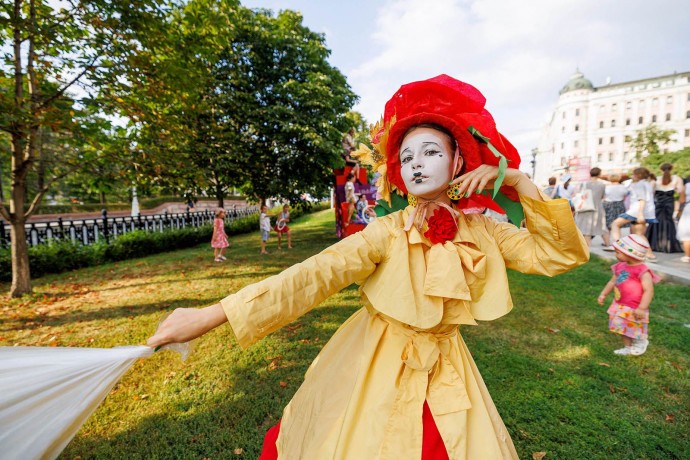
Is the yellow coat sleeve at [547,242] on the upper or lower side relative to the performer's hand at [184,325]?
upper

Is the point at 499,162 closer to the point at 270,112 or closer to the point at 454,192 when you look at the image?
the point at 454,192

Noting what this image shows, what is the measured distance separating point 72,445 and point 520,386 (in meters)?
3.96

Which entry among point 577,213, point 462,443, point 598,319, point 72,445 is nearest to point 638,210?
point 577,213

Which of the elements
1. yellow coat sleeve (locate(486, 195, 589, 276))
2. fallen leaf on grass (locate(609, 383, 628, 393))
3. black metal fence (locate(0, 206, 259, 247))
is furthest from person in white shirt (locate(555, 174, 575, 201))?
black metal fence (locate(0, 206, 259, 247))

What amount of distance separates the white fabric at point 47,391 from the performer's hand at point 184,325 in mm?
197

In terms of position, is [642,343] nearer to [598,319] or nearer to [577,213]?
[598,319]

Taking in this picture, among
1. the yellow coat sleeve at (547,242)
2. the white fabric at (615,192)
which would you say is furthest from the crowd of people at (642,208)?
the yellow coat sleeve at (547,242)

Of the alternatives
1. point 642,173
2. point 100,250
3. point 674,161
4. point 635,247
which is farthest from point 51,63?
point 674,161

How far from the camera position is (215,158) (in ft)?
38.4

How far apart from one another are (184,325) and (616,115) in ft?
274

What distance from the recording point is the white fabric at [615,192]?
840cm

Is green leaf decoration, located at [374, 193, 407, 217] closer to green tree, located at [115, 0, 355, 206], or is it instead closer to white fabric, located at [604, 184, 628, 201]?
white fabric, located at [604, 184, 628, 201]

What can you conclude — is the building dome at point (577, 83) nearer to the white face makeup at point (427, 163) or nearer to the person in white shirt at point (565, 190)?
the person in white shirt at point (565, 190)

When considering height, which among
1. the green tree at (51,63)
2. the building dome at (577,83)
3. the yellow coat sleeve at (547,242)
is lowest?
the yellow coat sleeve at (547,242)
